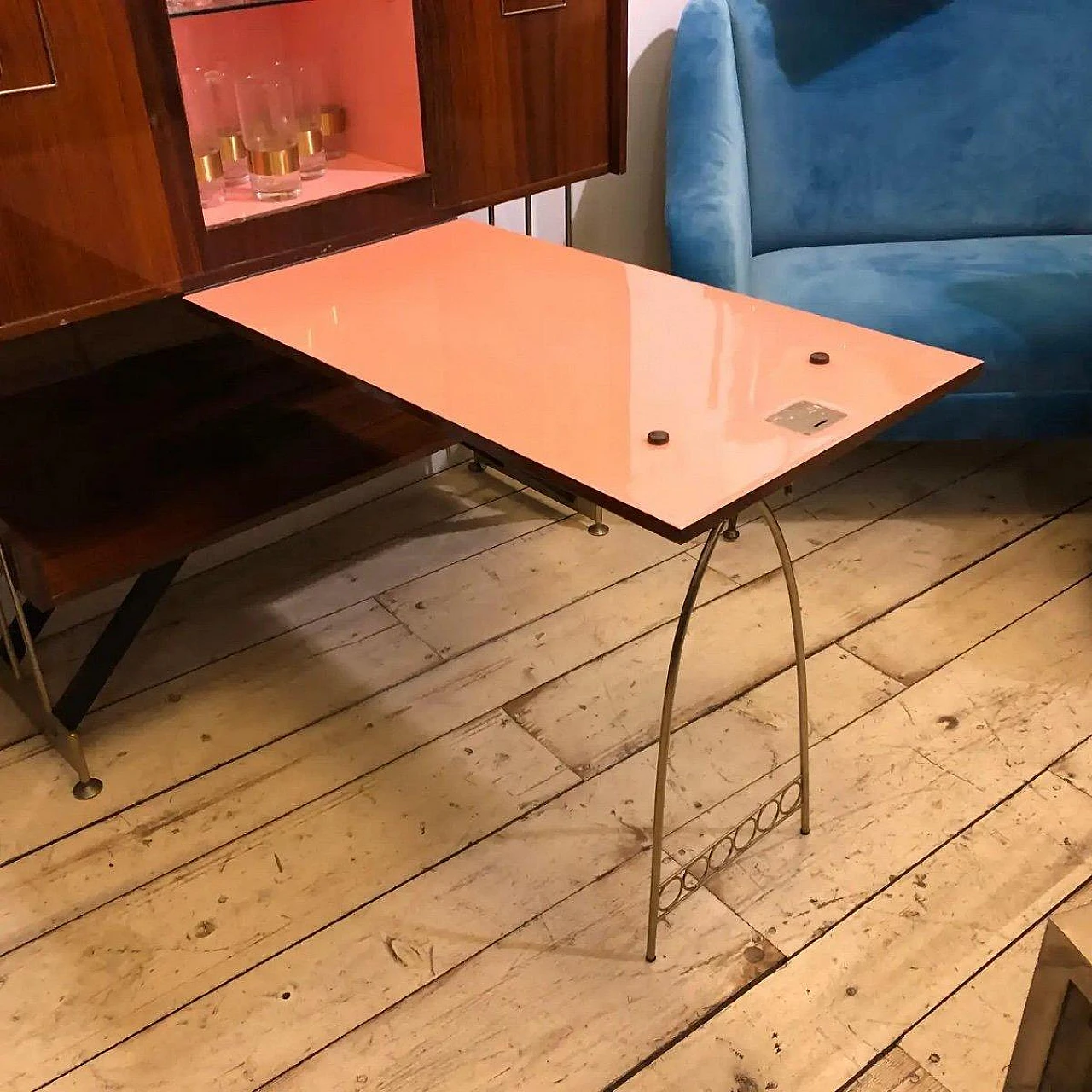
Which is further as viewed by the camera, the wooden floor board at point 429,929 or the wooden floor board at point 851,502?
the wooden floor board at point 851,502

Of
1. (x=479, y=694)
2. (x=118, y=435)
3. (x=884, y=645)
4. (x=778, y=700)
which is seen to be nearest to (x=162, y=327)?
(x=118, y=435)

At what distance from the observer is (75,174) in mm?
1220

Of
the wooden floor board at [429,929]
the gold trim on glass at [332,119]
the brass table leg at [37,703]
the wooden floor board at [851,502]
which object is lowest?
the wooden floor board at [429,929]

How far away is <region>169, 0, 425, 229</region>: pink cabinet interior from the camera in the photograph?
152 centimetres

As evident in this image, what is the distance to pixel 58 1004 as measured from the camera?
131 centimetres

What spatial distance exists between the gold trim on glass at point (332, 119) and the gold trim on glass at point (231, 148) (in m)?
0.14

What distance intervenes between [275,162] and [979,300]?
1.21 meters

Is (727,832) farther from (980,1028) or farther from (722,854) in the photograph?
(980,1028)

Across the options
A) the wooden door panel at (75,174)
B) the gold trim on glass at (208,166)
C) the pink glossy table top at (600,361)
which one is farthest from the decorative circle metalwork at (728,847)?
the gold trim on glass at (208,166)

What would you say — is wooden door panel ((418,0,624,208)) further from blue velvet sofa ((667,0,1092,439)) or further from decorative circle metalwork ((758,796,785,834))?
decorative circle metalwork ((758,796,785,834))

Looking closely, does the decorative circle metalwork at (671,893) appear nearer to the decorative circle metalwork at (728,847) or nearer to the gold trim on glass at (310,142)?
the decorative circle metalwork at (728,847)

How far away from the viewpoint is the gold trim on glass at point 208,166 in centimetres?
146

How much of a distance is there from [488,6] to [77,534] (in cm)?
89

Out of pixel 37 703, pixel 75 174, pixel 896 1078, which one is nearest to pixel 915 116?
pixel 75 174
